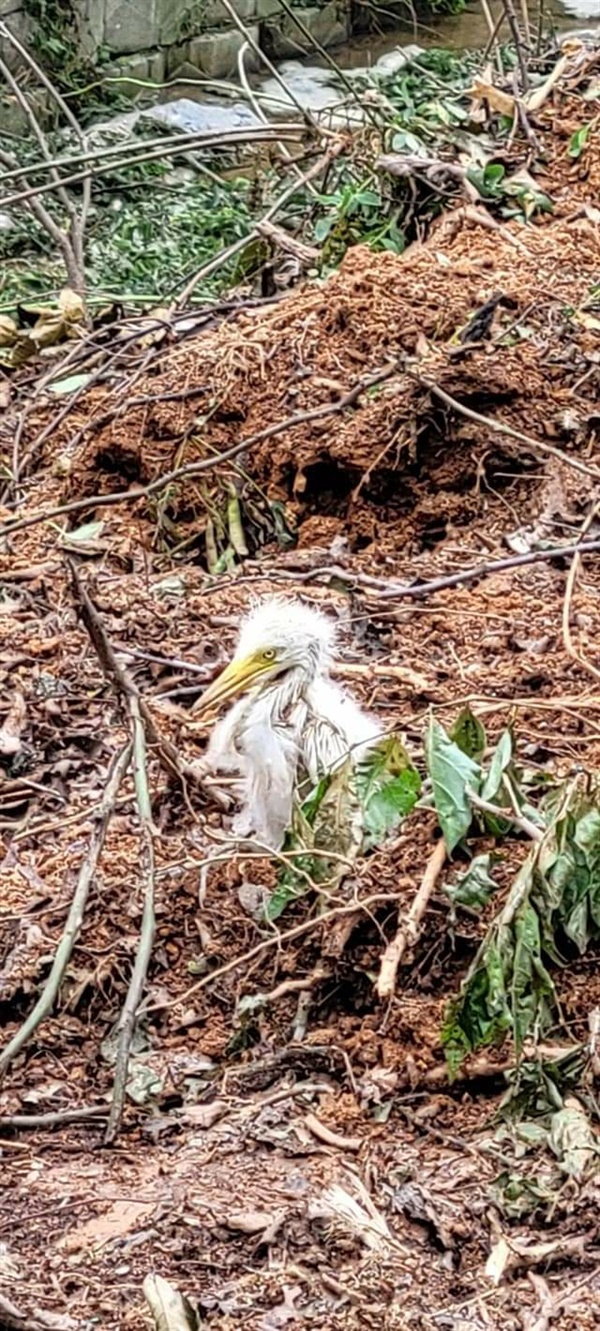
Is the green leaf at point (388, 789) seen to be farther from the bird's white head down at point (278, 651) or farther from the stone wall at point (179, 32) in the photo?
the stone wall at point (179, 32)

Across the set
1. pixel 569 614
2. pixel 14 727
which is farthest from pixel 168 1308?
pixel 569 614

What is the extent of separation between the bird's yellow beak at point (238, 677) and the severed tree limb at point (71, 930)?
0.35 metres

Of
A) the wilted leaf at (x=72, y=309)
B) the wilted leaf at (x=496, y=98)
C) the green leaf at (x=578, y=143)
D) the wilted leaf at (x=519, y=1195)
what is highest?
the wilted leaf at (x=496, y=98)

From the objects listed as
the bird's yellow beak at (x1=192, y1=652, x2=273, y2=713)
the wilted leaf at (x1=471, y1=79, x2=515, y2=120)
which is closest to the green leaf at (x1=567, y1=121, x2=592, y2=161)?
the wilted leaf at (x1=471, y1=79, x2=515, y2=120)

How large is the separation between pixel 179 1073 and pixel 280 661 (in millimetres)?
878

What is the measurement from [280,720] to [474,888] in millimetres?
616

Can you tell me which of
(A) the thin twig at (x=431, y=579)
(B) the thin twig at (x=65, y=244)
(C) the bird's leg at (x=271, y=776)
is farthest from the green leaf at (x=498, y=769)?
(B) the thin twig at (x=65, y=244)

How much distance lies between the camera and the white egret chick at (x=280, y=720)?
3867mm

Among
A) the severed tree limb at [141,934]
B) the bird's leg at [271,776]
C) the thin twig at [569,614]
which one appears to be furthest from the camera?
the thin twig at [569,614]

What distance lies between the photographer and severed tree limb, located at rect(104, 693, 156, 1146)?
334 centimetres

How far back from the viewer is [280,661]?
3994 millimetres

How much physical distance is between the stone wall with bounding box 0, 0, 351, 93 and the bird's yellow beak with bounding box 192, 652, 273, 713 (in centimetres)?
837

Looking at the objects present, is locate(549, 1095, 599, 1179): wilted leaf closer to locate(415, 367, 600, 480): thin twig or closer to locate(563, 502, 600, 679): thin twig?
locate(563, 502, 600, 679): thin twig

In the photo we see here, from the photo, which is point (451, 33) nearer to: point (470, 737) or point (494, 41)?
point (494, 41)
